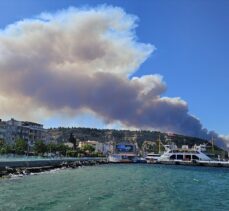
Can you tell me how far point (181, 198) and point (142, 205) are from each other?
1135 cm

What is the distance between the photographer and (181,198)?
56250 mm

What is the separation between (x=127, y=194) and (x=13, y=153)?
148472 millimetres

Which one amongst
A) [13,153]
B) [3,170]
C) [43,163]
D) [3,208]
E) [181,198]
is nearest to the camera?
[3,208]

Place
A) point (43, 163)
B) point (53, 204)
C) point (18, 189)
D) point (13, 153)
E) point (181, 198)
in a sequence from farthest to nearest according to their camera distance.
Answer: point (13, 153) < point (43, 163) < point (18, 189) < point (181, 198) < point (53, 204)

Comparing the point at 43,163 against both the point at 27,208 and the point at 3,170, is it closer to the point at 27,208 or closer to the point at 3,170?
the point at 3,170

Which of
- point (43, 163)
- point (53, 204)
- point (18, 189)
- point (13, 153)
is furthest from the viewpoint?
point (13, 153)

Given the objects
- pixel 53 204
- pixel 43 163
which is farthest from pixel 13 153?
pixel 53 204

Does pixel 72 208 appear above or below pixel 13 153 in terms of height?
below

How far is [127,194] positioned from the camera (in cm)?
5772

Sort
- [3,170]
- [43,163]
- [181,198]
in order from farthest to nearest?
[43,163]
[3,170]
[181,198]

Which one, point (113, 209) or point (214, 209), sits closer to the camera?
point (113, 209)

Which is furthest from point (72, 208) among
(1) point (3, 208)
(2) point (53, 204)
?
(1) point (3, 208)

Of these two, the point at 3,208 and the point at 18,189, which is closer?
the point at 3,208

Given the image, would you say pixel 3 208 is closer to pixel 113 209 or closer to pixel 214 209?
pixel 113 209
